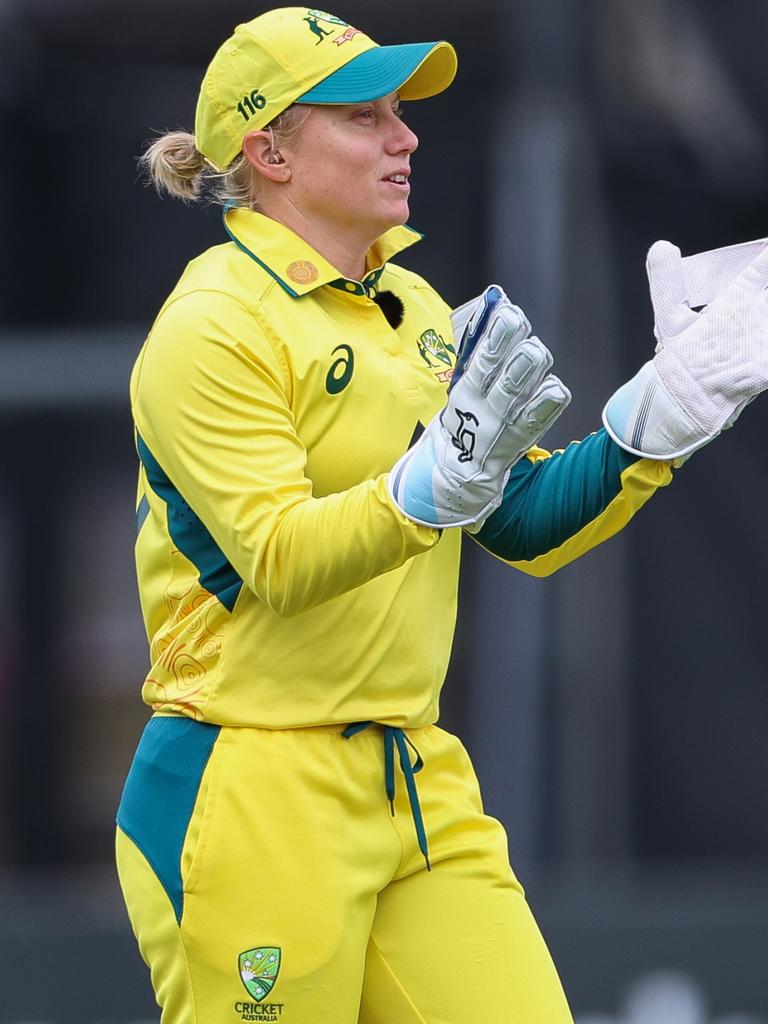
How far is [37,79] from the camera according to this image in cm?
557

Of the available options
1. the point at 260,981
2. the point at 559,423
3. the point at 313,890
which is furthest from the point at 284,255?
the point at 559,423

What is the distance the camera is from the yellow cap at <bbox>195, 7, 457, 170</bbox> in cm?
253

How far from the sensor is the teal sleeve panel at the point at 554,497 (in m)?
2.53

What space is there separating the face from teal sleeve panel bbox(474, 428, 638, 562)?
41cm

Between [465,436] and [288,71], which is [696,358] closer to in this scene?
[465,436]

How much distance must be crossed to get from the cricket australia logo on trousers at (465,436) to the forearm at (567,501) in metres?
0.34

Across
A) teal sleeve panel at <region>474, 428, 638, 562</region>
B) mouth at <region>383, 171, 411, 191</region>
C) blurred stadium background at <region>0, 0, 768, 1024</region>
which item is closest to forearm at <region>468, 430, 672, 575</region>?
teal sleeve panel at <region>474, 428, 638, 562</region>

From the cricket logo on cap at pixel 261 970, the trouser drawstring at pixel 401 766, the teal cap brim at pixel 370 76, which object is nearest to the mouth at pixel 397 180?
the teal cap brim at pixel 370 76

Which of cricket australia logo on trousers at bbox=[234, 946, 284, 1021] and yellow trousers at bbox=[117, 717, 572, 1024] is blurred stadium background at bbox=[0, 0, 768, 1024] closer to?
yellow trousers at bbox=[117, 717, 572, 1024]

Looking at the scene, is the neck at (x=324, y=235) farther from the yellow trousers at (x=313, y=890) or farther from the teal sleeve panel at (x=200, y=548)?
the yellow trousers at (x=313, y=890)

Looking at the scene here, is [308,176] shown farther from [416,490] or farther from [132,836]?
[132,836]

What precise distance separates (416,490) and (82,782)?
359cm

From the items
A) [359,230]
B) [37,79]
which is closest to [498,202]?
[37,79]

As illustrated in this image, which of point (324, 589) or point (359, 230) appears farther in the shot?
point (359, 230)
